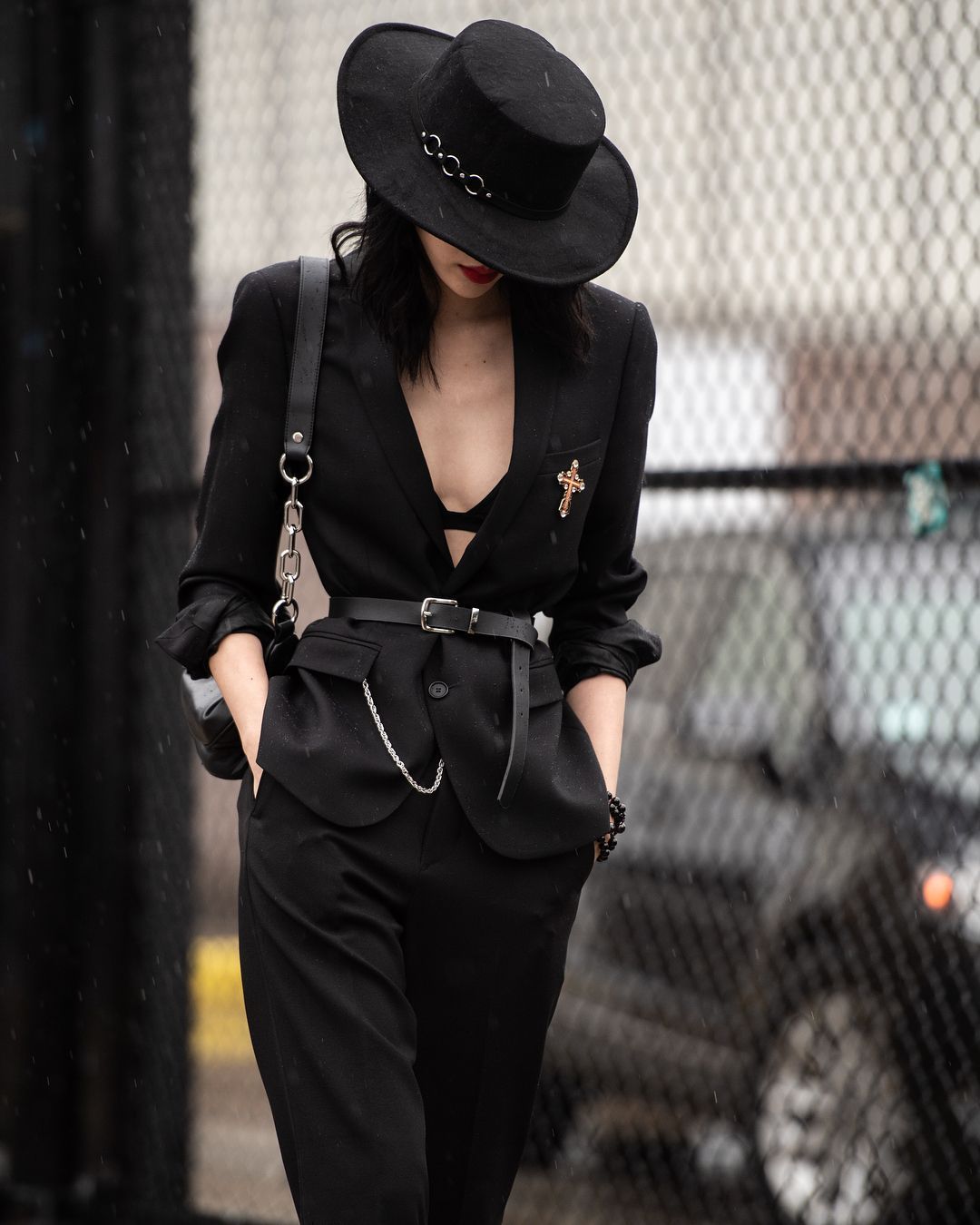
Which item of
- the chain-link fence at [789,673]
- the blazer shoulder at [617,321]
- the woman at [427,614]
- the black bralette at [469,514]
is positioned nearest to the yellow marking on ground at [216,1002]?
the chain-link fence at [789,673]

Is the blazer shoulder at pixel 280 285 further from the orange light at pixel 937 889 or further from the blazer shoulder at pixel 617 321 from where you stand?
the orange light at pixel 937 889

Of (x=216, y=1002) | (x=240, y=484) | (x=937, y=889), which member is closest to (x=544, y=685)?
(x=240, y=484)

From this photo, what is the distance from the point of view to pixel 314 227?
5.07 metres

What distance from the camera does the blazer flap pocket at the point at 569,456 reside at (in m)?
2.35

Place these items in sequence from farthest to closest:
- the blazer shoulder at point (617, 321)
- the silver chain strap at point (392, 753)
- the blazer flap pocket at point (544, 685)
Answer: the blazer shoulder at point (617, 321) → the blazer flap pocket at point (544, 685) → the silver chain strap at point (392, 753)

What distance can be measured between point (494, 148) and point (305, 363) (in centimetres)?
43

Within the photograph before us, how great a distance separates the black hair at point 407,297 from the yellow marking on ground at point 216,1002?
101 inches

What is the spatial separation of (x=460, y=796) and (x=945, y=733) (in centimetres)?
162

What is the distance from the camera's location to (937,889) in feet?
11.5

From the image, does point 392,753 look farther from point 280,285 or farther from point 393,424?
point 280,285

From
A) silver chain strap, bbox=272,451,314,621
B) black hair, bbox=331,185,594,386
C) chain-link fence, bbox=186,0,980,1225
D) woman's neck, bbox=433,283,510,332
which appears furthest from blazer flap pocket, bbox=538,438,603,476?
chain-link fence, bbox=186,0,980,1225

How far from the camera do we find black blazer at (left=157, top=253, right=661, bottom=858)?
7.37 ft

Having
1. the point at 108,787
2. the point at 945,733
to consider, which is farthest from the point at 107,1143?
the point at 945,733

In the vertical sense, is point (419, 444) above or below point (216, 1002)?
above
